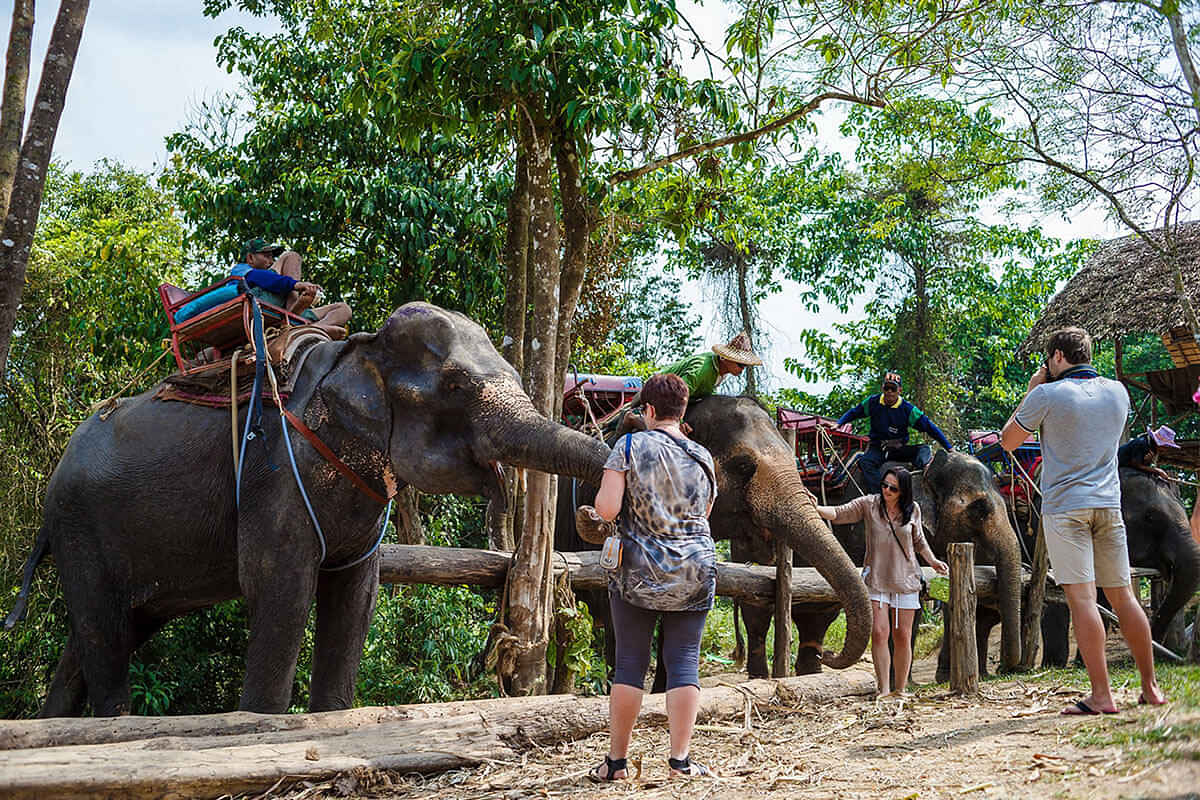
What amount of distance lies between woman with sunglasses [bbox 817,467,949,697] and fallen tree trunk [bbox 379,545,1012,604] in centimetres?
57

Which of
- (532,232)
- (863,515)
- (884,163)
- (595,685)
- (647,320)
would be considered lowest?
(595,685)

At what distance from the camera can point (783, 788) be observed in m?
4.55

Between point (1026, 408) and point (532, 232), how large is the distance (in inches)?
Result: 139

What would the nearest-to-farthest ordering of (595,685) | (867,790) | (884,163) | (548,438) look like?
(867,790) → (548,438) → (595,685) → (884,163)

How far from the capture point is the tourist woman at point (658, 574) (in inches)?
179

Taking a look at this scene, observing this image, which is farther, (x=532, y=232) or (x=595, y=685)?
(x=595, y=685)

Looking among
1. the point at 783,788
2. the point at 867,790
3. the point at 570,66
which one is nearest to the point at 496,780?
the point at 783,788

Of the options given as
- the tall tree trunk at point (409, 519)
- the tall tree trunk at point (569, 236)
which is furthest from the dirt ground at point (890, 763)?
the tall tree trunk at point (409, 519)

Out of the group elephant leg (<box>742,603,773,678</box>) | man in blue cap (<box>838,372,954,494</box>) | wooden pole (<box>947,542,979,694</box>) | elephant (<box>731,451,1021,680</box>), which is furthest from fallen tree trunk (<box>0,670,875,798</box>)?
man in blue cap (<box>838,372,954,494</box>)

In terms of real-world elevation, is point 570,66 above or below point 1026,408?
above

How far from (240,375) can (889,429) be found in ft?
24.0

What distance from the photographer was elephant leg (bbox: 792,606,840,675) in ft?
33.6

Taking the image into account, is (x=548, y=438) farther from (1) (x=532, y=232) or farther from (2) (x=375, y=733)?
(1) (x=532, y=232)

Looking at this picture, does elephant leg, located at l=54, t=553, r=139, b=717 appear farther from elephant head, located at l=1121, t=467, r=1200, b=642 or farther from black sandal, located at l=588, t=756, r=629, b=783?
elephant head, located at l=1121, t=467, r=1200, b=642
